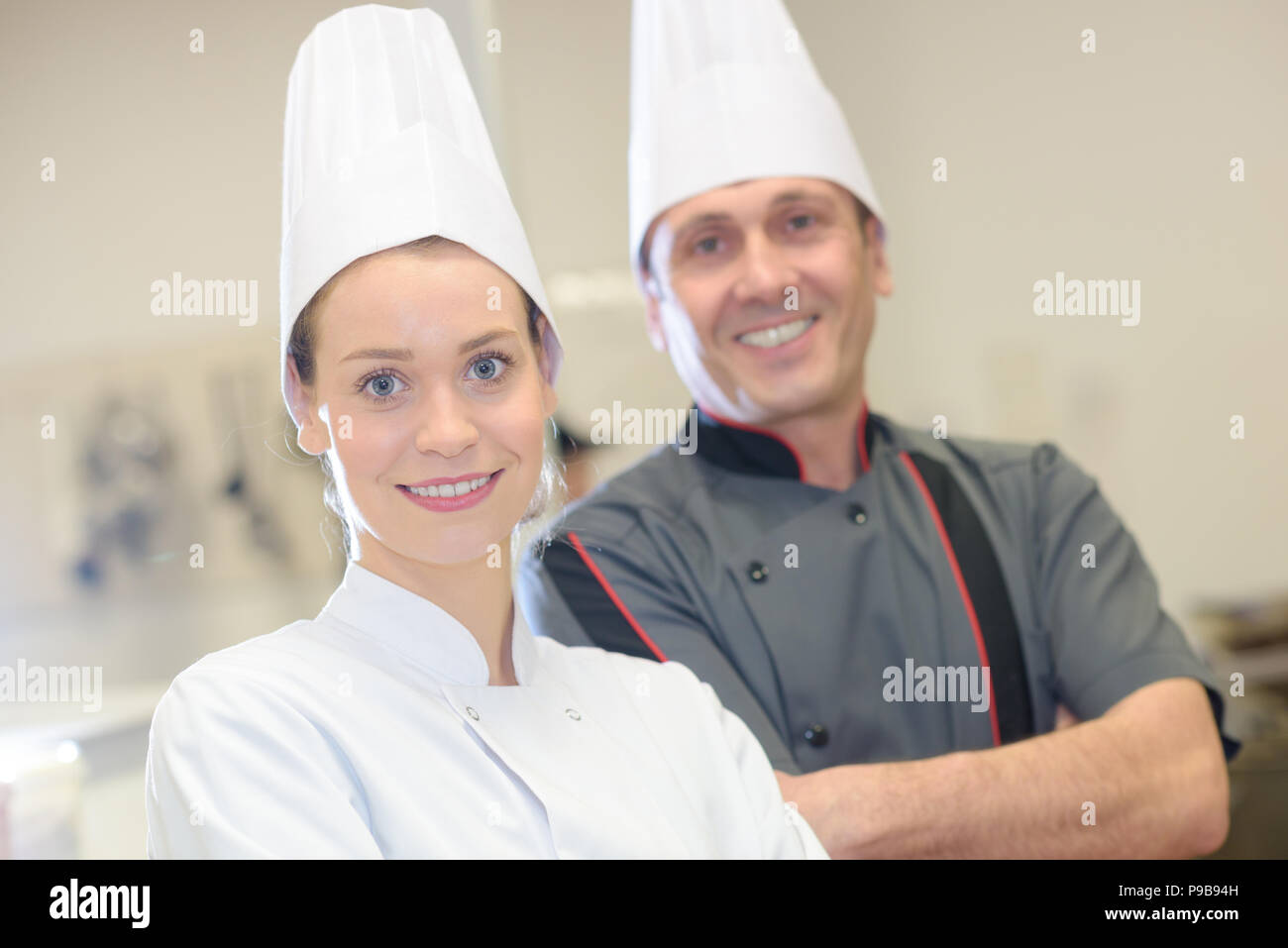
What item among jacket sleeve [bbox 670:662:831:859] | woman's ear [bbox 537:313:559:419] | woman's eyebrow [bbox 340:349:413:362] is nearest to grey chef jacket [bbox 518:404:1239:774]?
jacket sleeve [bbox 670:662:831:859]

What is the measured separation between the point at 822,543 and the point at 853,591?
61 millimetres

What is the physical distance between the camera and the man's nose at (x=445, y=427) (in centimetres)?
81

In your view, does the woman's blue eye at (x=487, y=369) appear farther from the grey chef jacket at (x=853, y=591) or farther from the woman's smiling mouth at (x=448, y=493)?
the grey chef jacket at (x=853, y=591)

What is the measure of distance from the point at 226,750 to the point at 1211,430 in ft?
5.76

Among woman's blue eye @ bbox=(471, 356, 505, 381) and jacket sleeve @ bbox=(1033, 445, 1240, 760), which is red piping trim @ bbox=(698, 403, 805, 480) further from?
woman's blue eye @ bbox=(471, 356, 505, 381)

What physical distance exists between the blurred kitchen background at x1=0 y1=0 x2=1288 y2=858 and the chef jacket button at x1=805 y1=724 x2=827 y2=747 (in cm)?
39

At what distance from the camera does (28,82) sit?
1.21m

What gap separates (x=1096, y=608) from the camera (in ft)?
3.90

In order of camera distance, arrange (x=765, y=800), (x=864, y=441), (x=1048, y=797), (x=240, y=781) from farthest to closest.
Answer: (x=864, y=441) < (x=1048, y=797) < (x=765, y=800) < (x=240, y=781)

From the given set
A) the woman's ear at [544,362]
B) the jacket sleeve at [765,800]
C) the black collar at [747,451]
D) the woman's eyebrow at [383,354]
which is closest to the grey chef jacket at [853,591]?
the black collar at [747,451]

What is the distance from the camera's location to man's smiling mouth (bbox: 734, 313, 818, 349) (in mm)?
1206

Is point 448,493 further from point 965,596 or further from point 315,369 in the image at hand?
point 965,596

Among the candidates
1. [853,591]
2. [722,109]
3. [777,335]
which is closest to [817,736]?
[853,591]
